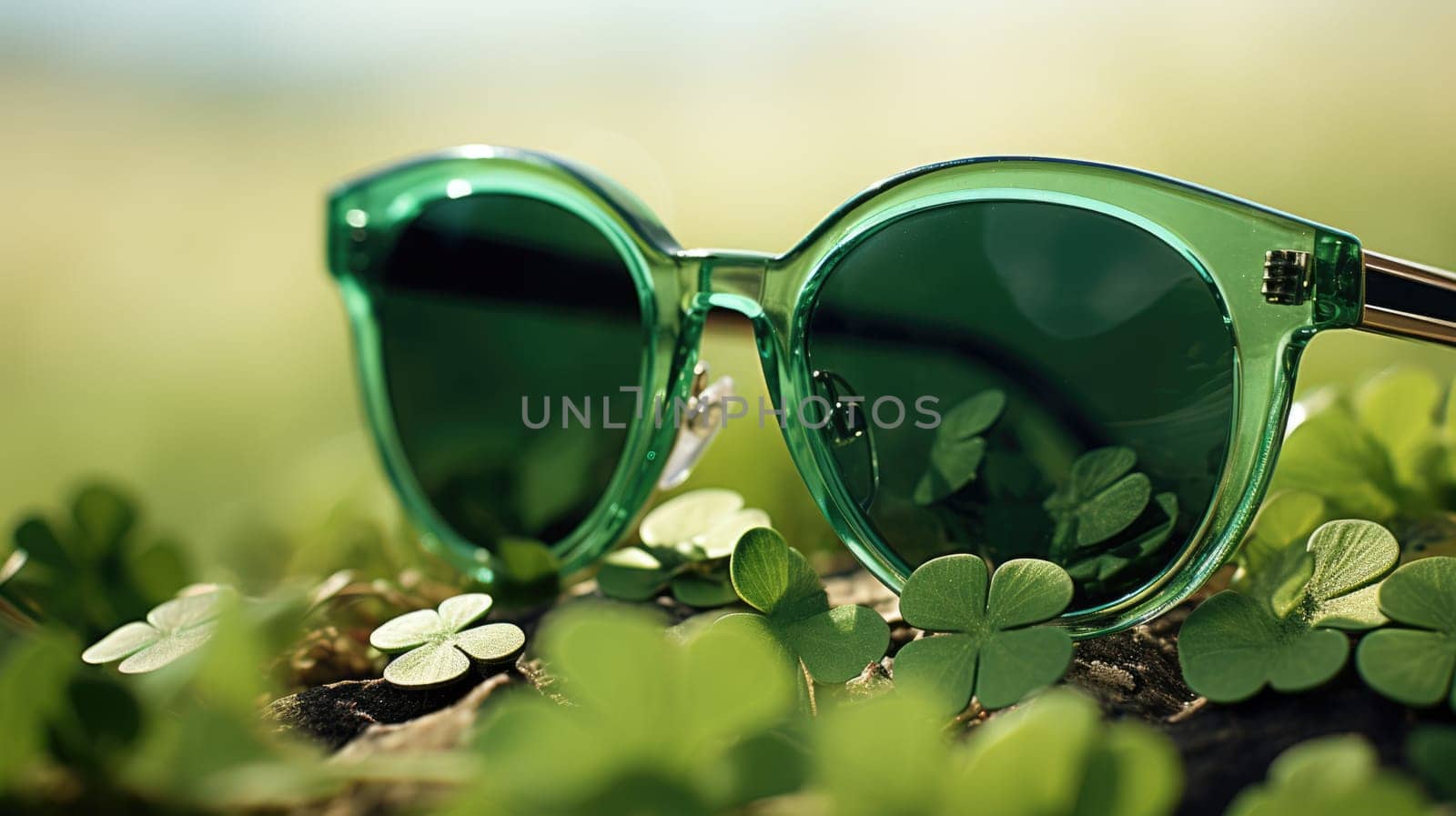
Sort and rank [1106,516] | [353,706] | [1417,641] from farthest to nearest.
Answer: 1. [1106,516]
2. [353,706]
3. [1417,641]

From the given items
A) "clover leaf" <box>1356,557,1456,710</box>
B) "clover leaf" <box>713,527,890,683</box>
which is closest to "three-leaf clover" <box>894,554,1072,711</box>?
"clover leaf" <box>713,527,890,683</box>

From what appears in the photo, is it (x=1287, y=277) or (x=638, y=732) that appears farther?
(x=1287, y=277)

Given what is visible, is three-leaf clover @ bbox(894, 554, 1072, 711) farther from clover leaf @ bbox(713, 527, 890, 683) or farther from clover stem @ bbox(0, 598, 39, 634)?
clover stem @ bbox(0, 598, 39, 634)

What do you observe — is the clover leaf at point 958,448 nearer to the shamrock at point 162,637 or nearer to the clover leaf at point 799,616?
the clover leaf at point 799,616

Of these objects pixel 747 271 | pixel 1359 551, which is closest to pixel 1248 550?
pixel 1359 551

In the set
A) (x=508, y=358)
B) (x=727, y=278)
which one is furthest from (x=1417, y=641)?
(x=508, y=358)

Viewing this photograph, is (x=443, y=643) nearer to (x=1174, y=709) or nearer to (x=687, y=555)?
(x=687, y=555)
